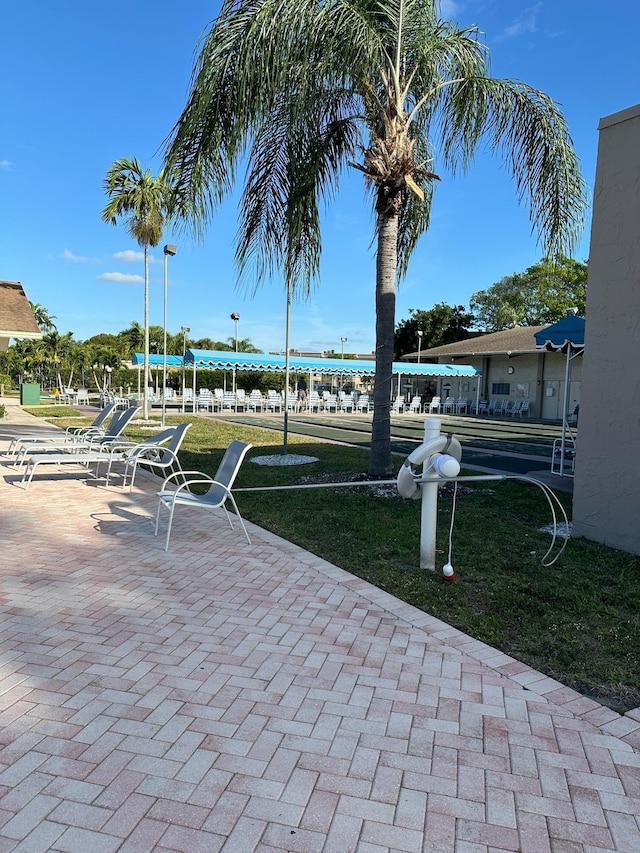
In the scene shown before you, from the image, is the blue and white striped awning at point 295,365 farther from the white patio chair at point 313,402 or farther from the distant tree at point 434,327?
the distant tree at point 434,327

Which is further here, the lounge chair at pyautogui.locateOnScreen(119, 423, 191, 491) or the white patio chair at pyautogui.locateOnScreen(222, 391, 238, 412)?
the white patio chair at pyautogui.locateOnScreen(222, 391, 238, 412)

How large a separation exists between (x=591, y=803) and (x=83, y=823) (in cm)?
185

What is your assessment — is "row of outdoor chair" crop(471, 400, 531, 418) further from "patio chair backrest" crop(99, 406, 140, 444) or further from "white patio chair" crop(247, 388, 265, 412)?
"patio chair backrest" crop(99, 406, 140, 444)

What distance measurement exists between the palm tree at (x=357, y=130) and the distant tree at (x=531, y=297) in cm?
3435

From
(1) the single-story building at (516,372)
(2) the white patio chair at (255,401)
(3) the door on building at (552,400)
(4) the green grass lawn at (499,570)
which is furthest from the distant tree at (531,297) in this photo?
(4) the green grass lawn at (499,570)

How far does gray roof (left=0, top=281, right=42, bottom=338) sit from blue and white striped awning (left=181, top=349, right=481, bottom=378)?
41.9 ft

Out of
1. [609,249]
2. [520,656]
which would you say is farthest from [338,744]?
[609,249]

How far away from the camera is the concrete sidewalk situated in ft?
6.40

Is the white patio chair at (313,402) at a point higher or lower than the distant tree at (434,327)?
lower

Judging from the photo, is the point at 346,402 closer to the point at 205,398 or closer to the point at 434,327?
the point at 205,398

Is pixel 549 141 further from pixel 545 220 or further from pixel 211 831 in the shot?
pixel 211 831

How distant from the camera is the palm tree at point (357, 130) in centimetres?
634

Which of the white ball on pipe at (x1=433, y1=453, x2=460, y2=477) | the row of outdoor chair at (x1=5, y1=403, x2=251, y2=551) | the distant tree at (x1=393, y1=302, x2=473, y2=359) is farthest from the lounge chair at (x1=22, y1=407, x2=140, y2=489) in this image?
the distant tree at (x1=393, y1=302, x2=473, y2=359)

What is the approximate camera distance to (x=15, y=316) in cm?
1282
